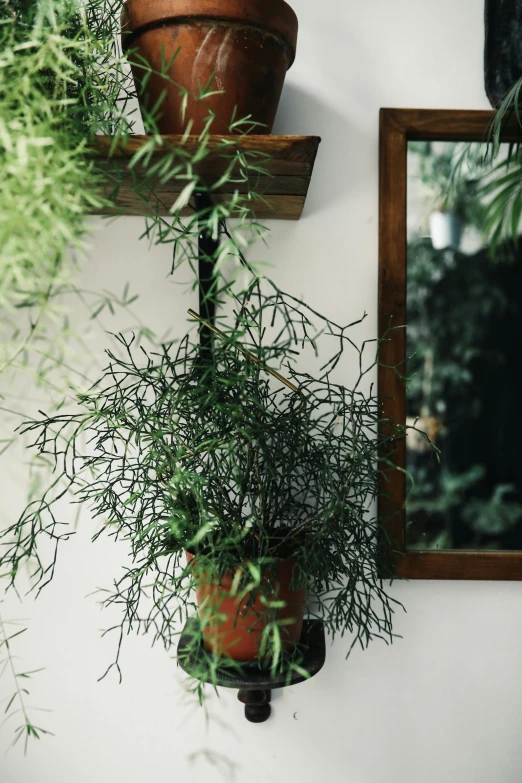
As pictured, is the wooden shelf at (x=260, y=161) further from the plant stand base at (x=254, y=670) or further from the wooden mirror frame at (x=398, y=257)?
the plant stand base at (x=254, y=670)

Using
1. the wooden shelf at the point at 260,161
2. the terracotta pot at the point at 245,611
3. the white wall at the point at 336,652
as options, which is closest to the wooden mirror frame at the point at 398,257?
the white wall at the point at 336,652

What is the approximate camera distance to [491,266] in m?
1.04

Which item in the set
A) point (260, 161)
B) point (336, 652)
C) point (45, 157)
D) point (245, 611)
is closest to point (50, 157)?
point (45, 157)

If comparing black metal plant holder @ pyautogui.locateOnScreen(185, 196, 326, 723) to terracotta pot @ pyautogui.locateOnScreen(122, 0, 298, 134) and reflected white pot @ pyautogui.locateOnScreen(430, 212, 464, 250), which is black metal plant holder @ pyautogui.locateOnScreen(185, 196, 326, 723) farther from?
reflected white pot @ pyautogui.locateOnScreen(430, 212, 464, 250)

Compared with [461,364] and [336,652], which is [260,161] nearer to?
[461,364]

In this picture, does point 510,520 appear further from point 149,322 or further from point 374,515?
point 149,322

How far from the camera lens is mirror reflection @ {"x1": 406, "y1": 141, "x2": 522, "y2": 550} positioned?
1.03 m

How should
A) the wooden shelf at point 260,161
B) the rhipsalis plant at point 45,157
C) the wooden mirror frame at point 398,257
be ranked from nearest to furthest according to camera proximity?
the rhipsalis plant at point 45,157 < the wooden shelf at point 260,161 < the wooden mirror frame at point 398,257

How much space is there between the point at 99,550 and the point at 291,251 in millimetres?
626

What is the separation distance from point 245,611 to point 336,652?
38 cm

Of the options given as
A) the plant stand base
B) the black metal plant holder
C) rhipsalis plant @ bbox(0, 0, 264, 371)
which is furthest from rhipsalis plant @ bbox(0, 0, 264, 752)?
the plant stand base

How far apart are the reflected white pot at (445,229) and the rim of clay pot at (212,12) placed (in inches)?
16.5

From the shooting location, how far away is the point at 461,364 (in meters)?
1.04

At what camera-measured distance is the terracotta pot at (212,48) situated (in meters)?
0.74
